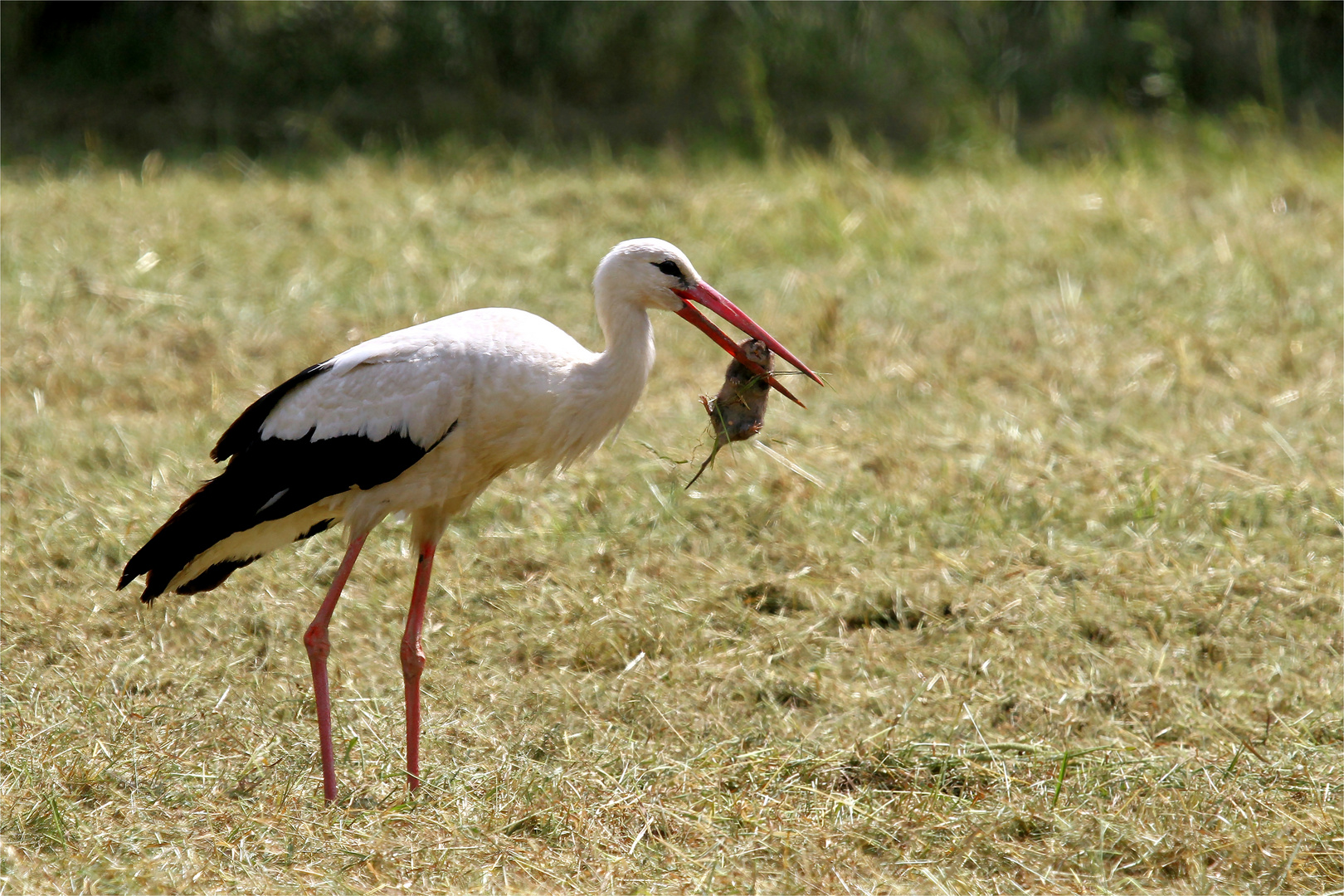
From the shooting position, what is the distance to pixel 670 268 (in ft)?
13.0

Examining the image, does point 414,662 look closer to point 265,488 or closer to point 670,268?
point 265,488

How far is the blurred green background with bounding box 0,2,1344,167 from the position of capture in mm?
9500

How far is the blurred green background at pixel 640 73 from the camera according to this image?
31.2ft

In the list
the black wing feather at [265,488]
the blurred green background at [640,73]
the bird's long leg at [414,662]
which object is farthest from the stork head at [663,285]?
the blurred green background at [640,73]

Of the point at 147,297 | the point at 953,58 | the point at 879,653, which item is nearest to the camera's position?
the point at 879,653

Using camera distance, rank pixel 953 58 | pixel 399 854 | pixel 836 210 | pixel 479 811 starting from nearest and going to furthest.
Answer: pixel 399 854
pixel 479 811
pixel 836 210
pixel 953 58

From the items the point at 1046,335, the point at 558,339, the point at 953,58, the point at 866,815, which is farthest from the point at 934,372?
the point at 953,58

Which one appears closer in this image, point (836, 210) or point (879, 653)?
point (879, 653)

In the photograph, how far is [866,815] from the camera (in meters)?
3.50

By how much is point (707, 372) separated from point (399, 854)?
344 centimetres

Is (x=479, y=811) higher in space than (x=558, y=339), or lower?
lower

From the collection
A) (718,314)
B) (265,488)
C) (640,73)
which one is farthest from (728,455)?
(640,73)

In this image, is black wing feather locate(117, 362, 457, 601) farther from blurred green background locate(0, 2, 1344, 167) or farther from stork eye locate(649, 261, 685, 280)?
blurred green background locate(0, 2, 1344, 167)

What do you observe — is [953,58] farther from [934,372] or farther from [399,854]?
[399,854]
